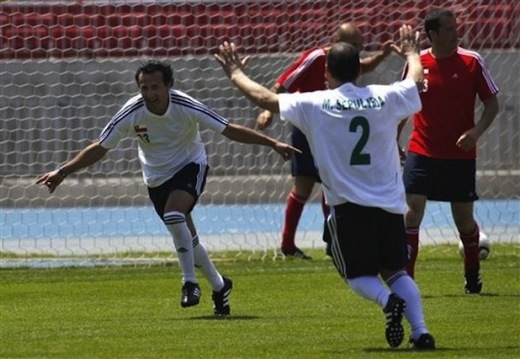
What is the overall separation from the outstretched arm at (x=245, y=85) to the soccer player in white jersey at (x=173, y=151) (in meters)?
1.67

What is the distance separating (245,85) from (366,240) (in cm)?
111

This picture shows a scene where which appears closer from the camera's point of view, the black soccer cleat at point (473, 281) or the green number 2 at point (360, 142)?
the green number 2 at point (360, 142)

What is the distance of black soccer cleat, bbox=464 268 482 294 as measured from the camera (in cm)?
1173

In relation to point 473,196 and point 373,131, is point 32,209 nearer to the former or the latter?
point 473,196

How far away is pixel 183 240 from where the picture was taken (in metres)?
10.6

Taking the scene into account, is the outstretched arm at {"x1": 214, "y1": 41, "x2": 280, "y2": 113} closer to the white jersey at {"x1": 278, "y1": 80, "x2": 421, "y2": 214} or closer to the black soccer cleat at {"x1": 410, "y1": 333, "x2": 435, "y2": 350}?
the white jersey at {"x1": 278, "y1": 80, "x2": 421, "y2": 214}

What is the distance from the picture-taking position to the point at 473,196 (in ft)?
38.0

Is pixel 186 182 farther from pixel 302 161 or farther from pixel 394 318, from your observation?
pixel 302 161

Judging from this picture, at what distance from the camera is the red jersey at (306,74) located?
14.2 meters

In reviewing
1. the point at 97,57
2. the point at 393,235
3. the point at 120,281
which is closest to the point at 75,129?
the point at 97,57

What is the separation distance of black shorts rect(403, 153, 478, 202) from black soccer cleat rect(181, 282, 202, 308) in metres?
→ 1.96

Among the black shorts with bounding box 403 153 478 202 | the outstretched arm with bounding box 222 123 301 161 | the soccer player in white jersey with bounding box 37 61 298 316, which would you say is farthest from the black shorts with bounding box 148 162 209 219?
the black shorts with bounding box 403 153 478 202

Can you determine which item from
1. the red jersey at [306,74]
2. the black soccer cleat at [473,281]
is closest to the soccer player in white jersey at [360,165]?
the black soccer cleat at [473,281]

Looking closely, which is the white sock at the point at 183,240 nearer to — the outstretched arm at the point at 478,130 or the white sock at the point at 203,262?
the white sock at the point at 203,262
